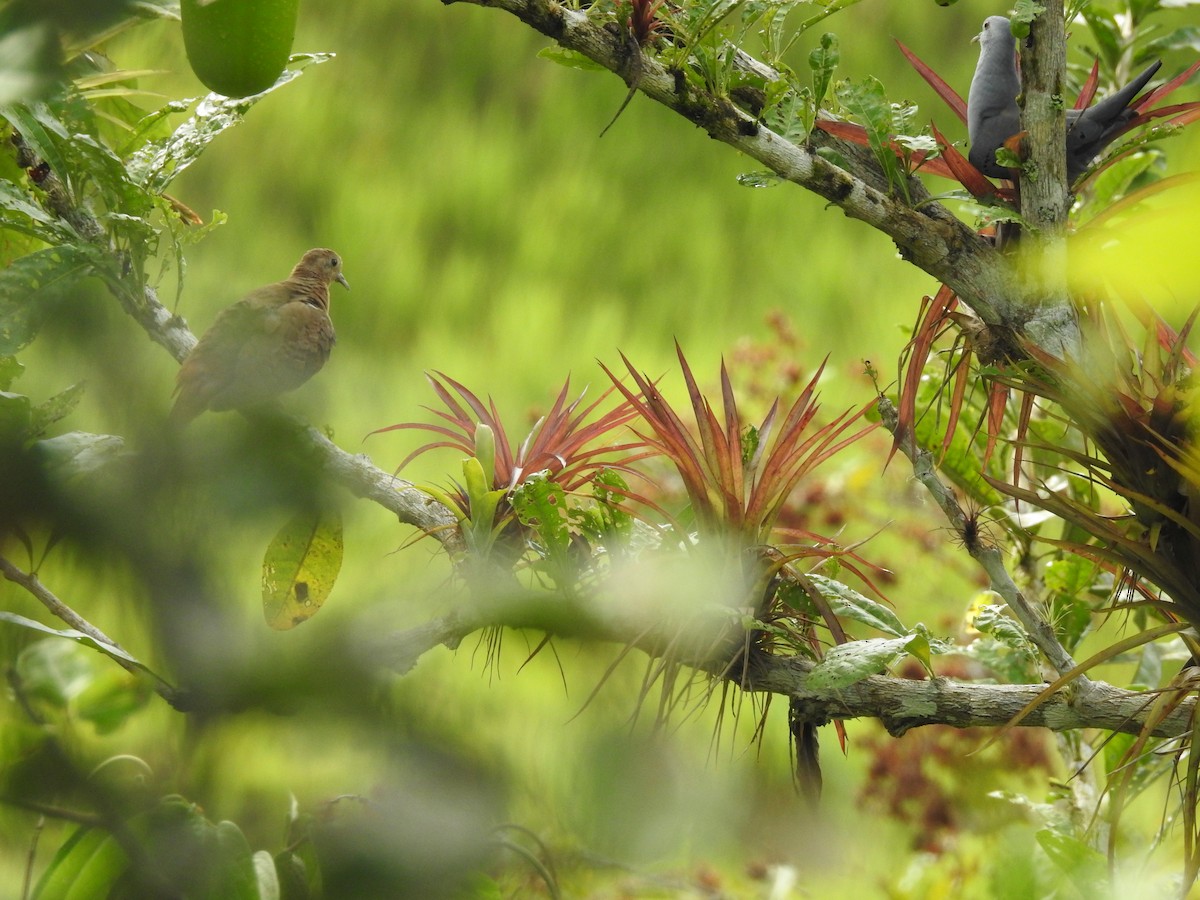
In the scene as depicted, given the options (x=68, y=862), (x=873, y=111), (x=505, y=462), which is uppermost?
(x=873, y=111)

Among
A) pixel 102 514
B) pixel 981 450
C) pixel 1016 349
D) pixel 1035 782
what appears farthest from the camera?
pixel 1035 782

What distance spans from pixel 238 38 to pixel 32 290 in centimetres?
8

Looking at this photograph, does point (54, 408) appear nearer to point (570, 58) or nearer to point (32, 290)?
point (32, 290)

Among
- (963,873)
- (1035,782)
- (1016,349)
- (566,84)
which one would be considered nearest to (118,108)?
(1016,349)

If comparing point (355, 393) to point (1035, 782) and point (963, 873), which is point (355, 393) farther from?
point (1035, 782)

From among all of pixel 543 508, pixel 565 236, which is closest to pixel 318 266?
pixel 543 508

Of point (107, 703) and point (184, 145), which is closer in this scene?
point (107, 703)

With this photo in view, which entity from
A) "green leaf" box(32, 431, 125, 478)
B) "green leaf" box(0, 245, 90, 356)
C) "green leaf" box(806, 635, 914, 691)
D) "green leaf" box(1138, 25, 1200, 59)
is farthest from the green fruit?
"green leaf" box(1138, 25, 1200, 59)

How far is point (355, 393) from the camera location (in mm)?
184

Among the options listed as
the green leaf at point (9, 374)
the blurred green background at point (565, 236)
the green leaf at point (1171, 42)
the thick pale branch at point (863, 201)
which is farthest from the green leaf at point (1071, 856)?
the green leaf at point (1171, 42)

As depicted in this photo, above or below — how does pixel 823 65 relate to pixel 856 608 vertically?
above

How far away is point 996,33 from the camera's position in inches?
17.9

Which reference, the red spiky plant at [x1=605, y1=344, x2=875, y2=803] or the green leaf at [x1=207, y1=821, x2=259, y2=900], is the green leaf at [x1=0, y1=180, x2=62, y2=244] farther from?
the green leaf at [x1=207, y1=821, x2=259, y2=900]

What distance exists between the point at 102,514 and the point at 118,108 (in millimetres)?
638
